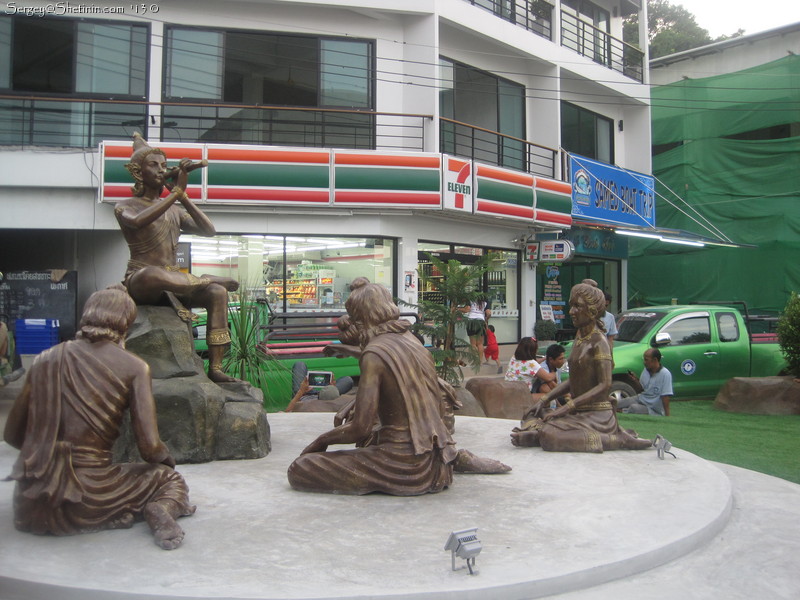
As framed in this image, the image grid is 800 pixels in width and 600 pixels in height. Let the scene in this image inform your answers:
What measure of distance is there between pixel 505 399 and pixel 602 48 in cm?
1536

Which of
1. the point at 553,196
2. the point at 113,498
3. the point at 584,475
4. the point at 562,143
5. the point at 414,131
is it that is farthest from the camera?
the point at 562,143

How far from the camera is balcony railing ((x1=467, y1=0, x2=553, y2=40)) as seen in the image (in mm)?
17719

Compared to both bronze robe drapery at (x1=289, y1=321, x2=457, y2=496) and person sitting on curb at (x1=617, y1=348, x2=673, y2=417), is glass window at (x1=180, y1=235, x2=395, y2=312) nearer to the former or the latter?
person sitting on curb at (x1=617, y1=348, x2=673, y2=417)

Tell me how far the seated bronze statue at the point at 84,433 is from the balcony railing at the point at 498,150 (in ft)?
44.2

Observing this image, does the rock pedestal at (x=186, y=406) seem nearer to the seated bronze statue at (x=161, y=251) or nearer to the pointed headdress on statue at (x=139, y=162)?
the seated bronze statue at (x=161, y=251)

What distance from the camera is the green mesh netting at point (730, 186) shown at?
2042cm

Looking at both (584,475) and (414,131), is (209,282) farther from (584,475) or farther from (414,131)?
(414,131)

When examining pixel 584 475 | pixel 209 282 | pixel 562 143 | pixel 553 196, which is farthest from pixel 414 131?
pixel 584 475

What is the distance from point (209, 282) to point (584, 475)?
3.33 m

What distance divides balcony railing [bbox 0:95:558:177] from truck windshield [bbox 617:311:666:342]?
16.2 ft

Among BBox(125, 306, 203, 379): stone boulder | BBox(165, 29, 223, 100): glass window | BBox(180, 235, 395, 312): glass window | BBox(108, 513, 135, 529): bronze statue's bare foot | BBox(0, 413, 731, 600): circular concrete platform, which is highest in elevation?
BBox(165, 29, 223, 100): glass window

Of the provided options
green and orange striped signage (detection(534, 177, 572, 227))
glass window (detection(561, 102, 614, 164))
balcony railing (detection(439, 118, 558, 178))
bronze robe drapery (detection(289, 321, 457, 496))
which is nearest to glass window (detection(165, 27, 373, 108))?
balcony railing (detection(439, 118, 558, 178))

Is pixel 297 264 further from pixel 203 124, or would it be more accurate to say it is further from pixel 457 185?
pixel 457 185

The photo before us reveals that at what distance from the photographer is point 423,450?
14.1ft
